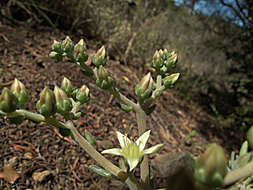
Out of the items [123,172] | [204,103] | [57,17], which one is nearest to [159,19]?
[204,103]

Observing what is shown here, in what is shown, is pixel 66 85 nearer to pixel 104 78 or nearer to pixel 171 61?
pixel 104 78

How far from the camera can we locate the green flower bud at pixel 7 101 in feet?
2.45

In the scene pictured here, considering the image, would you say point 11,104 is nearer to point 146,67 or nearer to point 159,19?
point 146,67

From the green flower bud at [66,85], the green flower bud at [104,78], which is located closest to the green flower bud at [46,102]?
the green flower bud at [66,85]

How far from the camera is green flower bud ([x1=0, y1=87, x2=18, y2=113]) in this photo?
75cm

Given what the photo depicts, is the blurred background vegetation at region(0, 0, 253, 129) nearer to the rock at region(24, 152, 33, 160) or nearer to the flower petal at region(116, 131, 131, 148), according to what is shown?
the rock at region(24, 152, 33, 160)

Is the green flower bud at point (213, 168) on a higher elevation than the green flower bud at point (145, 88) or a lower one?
lower

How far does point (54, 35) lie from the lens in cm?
331

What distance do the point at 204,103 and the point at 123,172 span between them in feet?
13.8

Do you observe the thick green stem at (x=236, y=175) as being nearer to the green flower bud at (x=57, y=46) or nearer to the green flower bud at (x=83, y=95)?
the green flower bud at (x=83, y=95)

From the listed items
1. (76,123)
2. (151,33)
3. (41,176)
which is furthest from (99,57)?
(151,33)

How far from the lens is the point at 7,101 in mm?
750

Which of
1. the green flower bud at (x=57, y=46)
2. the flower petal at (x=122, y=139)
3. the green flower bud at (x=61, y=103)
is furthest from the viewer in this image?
the green flower bud at (x=57, y=46)

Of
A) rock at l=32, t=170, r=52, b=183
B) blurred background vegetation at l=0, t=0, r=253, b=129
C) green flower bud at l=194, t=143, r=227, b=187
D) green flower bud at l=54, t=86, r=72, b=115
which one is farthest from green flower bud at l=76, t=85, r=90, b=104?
blurred background vegetation at l=0, t=0, r=253, b=129
